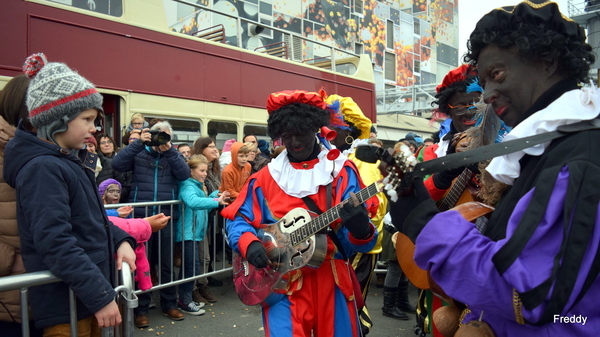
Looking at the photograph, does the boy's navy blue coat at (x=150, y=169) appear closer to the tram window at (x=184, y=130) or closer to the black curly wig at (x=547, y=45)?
the tram window at (x=184, y=130)

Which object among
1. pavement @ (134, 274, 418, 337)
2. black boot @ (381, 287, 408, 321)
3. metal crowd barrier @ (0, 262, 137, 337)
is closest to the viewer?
metal crowd barrier @ (0, 262, 137, 337)

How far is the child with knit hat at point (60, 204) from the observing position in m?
1.90

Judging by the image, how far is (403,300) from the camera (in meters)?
5.17

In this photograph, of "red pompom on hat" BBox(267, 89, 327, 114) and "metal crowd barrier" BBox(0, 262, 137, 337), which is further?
"red pompom on hat" BBox(267, 89, 327, 114)

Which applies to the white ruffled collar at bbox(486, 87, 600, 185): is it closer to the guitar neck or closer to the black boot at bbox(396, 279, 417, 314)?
the guitar neck

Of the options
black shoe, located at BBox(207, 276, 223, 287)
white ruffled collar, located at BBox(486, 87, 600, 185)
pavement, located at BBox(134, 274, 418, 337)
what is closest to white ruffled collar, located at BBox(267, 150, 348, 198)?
white ruffled collar, located at BBox(486, 87, 600, 185)

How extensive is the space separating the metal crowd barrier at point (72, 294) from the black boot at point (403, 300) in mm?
3676

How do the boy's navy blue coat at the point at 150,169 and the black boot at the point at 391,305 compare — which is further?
the black boot at the point at 391,305

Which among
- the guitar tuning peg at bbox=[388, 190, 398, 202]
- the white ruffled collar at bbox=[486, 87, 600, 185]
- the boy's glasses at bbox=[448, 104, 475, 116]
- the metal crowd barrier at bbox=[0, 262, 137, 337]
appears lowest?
the metal crowd barrier at bbox=[0, 262, 137, 337]

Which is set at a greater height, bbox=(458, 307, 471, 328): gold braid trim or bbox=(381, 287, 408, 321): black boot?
bbox=(458, 307, 471, 328): gold braid trim

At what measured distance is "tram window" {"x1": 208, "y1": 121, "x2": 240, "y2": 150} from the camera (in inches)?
310

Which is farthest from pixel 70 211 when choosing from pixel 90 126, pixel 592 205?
pixel 592 205

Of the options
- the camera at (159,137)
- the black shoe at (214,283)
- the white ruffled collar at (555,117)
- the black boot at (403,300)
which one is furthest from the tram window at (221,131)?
the white ruffled collar at (555,117)

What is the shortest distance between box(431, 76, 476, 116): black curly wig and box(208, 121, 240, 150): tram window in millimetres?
5077
